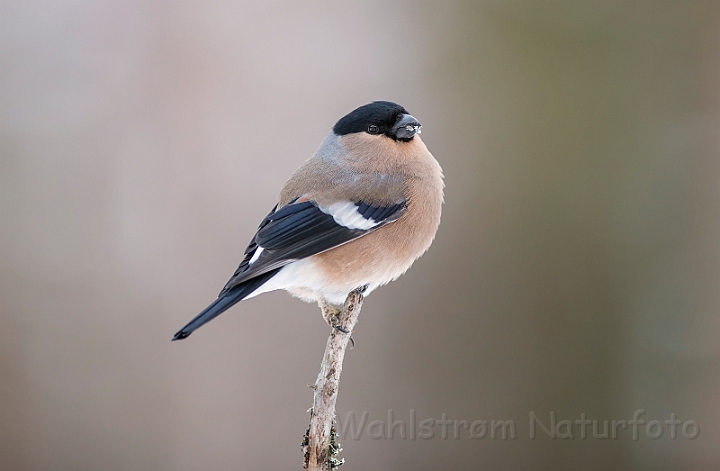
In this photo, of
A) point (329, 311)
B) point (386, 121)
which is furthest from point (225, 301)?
point (386, 121)

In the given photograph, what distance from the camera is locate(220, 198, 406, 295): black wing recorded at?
1.95 m

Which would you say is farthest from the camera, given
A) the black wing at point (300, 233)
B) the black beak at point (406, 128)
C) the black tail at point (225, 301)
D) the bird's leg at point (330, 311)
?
the black beak at point (406, 128)

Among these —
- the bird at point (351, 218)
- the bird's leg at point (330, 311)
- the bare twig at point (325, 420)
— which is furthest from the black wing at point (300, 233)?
the bare twig at point (325, 420)

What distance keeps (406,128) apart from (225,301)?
0.94m

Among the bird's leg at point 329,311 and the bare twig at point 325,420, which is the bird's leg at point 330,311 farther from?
the bare twig at point 325,420

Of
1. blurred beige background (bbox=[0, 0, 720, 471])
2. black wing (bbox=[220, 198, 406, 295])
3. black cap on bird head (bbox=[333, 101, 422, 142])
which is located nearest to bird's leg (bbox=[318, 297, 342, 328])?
black wing (bbox=[220, 198, 406, 295])

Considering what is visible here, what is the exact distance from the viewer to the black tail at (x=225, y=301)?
1.60 m

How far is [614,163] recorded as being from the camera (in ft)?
11.9

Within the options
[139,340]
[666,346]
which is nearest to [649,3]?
[666,346]

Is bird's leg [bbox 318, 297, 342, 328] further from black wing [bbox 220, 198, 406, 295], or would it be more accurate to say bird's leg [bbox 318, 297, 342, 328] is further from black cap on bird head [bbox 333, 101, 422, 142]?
black cap on bird head [bbox 333, 101, 422, 142]

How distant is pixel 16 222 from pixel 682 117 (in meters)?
3.94

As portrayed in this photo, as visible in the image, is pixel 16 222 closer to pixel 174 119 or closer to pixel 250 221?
pixel 174 119

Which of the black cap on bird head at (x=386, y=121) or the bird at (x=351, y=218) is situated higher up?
the black cap on bird head at (x=386, y=121)

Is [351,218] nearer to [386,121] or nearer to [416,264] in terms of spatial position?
[386,121]
